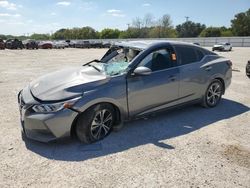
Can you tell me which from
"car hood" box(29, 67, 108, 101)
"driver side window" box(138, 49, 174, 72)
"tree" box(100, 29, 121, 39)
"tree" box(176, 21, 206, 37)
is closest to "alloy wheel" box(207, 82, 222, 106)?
"driver side window" box(138, 49, 174, 72)

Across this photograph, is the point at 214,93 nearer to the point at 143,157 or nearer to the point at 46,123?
the point at 143,157

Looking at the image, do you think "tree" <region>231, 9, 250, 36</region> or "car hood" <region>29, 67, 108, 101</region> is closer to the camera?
"car hood" <region>29, 67, 108, 101</region>

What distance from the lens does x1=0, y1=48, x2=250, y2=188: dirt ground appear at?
3.41 m

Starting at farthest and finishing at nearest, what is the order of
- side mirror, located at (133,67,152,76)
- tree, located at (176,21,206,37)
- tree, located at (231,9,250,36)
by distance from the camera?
1. tree, located at (176,21,206,37)
2. tree, located at (231,9,250,36)
3. side mirror, located at (133,67,152,76)

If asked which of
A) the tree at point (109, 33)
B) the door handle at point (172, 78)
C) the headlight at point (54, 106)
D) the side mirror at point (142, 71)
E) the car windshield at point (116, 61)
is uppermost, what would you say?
the tree at point (109, 33)

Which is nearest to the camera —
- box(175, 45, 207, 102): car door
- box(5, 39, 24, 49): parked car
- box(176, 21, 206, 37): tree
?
box(175, 45, 207, 102): car door

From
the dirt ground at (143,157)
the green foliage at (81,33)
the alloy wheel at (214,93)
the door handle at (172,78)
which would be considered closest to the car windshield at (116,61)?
the door handle at (172,78)

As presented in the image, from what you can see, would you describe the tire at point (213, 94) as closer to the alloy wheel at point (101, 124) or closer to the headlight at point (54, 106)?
the alloy wheel at point (101, 124)

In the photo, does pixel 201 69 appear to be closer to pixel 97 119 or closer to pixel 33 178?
pixel 97 119

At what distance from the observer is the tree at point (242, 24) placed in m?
75.2

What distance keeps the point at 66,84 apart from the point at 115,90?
788mm

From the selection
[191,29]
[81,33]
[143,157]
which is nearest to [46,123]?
[143,157]

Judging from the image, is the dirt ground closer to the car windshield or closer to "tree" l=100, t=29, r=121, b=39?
the car windshield

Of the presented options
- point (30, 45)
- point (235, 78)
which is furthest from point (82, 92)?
point (30, 45)
